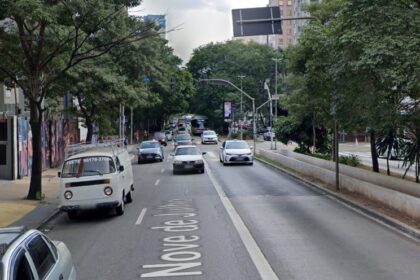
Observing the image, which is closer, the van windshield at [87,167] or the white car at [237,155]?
the van windshield at [87,167]

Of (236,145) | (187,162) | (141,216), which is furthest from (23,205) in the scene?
(236,145)

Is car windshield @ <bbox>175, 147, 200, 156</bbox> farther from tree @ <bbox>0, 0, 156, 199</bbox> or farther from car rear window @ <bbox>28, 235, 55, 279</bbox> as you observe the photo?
car rear window @ <bbox>28, 235, 55, 279</bbox>

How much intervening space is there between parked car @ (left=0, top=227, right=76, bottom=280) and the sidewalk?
856 centimetres

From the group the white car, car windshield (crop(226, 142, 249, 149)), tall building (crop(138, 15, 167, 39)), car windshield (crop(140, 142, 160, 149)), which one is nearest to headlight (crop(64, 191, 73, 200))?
tall building (crop(138, 15, 167, 39))

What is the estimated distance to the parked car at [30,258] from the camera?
14.6 ft

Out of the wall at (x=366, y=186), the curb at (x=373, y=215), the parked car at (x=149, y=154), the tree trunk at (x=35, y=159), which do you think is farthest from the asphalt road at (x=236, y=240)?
the parked car at (x=149, y=154)

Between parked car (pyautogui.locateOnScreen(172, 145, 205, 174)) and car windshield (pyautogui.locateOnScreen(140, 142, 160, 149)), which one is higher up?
car windshield (pyautogui.locateOnScreen(140, 142, 160, 149))

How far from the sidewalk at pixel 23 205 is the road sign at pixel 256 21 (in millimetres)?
7858

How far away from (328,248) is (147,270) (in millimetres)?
3549

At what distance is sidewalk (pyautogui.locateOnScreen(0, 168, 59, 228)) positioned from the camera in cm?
1499

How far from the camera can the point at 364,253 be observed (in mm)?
10180

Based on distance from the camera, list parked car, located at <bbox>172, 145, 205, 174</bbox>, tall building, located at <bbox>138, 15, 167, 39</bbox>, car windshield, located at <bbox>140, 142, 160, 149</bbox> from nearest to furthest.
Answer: tall building, located at <bbox>138, 15, 167, 39</bbox> < parked car, located at <bbox>172, 145, 205, 174</bbox> < car windshield, located at <bbox>140, 142, 160, 149</bbox>

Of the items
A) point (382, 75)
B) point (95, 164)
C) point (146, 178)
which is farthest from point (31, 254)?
point (146, 178)

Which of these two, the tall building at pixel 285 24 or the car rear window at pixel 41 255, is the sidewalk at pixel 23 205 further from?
the tall building at pixel 285 24
